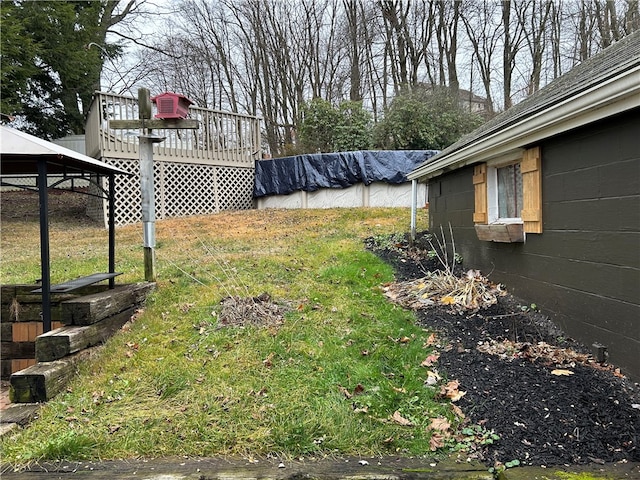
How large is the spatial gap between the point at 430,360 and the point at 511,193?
2.34 m

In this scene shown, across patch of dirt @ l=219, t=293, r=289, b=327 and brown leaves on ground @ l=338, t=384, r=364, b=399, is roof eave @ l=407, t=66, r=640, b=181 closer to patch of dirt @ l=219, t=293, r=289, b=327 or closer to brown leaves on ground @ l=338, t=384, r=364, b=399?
brown leaves on ground @ l=338, t=384, r=364, b=399

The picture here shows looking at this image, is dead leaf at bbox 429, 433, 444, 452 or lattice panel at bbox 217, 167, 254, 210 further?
lattice panel at bbox 217, 167, 254, 210

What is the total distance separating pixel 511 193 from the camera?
459cm

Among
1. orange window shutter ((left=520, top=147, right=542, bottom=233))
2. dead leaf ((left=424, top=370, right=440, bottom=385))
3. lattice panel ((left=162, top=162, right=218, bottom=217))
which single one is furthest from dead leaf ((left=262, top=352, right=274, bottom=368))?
lattice panel ((left=162, top=162, right=218, bottom=217))

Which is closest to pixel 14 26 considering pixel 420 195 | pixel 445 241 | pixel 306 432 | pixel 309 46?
pixel 309 46

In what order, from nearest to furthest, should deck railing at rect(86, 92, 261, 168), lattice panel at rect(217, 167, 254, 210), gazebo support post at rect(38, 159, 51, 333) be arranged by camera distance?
gazebo support post at rect(38, 159, 51, 333) → deck railing at rect(86, 92, 261, 168) → lattice panel at rect(217, 167, 254, 210)

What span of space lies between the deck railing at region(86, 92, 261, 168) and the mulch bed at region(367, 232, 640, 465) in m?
7.56

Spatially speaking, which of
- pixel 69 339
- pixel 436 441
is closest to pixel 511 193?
pixel 436 441

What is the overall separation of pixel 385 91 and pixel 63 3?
12942mm

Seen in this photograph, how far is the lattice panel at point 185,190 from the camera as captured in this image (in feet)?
34.0

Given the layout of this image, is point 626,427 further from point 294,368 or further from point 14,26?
point 14,26

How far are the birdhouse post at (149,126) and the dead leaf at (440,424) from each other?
3.77m

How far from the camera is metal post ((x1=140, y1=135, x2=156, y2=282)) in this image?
4.94m

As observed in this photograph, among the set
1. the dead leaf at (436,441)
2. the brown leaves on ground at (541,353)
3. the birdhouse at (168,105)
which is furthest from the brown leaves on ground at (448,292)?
the birdhouse at (168,105)
